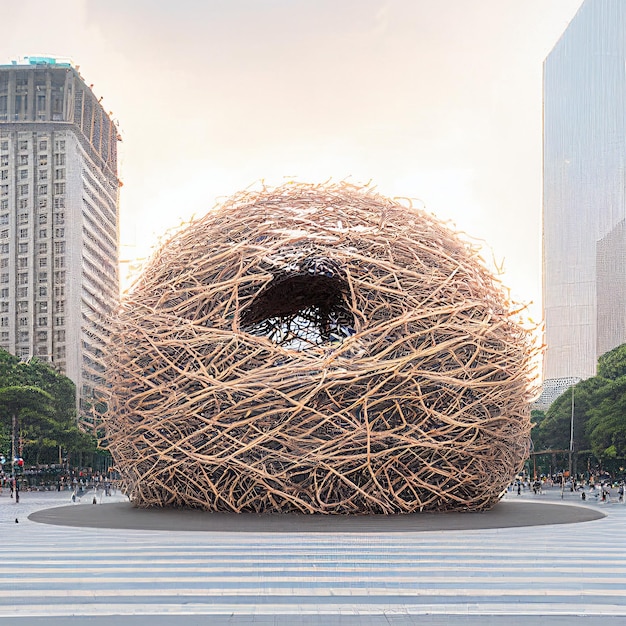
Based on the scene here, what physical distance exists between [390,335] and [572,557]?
21.4ft

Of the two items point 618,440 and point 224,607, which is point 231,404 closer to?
point 224,607

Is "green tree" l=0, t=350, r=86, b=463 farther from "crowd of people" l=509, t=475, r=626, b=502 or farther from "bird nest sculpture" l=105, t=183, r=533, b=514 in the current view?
"bird nest sculpture" l=105, t=183, r=533, b=514

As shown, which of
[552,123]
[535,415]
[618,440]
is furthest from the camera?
[552,123]

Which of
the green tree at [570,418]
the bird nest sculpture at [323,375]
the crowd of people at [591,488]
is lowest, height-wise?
the crowd of people at [591,488]

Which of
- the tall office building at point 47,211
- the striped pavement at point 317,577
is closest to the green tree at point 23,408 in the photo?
the striped pavement at point 317,577

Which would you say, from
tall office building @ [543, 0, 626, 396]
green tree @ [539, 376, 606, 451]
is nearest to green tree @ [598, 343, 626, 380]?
green tree @ [539, 376, 606, 451]

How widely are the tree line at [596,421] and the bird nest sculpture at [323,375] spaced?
1705 cm

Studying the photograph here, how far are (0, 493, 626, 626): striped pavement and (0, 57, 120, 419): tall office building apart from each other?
63.5 m

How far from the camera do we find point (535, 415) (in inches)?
2527

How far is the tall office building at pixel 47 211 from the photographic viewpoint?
240 ft

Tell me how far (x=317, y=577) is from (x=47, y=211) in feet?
239

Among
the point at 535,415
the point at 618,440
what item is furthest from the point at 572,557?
the point at 535,415

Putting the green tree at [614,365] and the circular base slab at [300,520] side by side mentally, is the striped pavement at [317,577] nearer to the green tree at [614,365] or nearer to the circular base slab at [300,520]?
the circular base slab at [300,520]

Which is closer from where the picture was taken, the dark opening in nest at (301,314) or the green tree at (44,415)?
the dark opening in nest at (301,314)
